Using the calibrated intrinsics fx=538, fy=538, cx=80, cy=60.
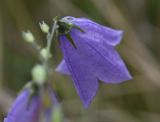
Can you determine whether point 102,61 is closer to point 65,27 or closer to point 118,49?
point 65,27

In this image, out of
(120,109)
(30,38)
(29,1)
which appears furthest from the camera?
(29,1)

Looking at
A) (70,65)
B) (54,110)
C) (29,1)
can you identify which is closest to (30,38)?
(70,65)

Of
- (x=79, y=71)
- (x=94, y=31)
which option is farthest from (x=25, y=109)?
(x=94, y=31)

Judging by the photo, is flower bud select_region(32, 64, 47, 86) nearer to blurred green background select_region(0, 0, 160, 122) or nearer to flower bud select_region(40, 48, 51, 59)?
flower bud select_region(40, 48, 51, 59)

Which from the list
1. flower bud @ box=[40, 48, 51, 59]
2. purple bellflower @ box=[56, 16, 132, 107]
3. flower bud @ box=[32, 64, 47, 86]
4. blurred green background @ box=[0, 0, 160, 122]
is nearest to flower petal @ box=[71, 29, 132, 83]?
purple bellflower @ box=[56, 16, 132, 107]

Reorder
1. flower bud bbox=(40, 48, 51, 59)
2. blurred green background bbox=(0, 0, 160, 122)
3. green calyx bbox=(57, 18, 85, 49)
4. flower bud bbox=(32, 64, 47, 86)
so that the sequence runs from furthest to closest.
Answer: blurred green background bbox=(0, 0, 160, 122), green calyx bbox=(57, 18, 85, 49), flower bud bbox=(40, 48, 51, 59), flower bud bbox=(32, 64, 47, 86)

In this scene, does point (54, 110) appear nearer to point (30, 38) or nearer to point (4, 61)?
point (30, 38)
